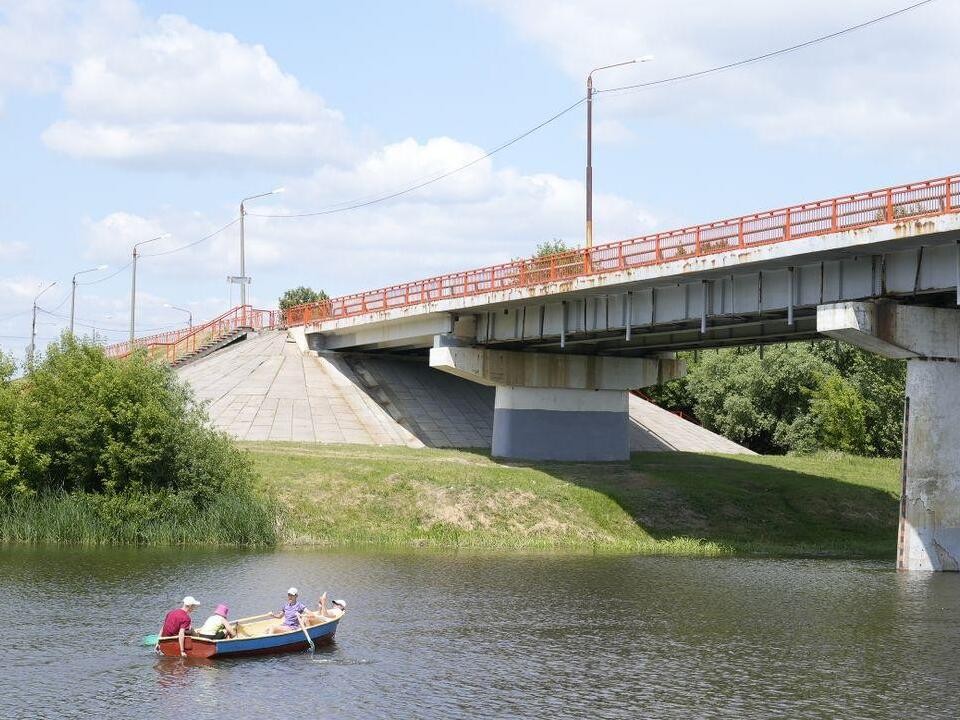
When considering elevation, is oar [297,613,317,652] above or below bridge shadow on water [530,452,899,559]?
below

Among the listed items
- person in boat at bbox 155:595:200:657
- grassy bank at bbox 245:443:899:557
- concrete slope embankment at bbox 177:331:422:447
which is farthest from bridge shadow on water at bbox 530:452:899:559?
person in boat at bbox 155:595:200:657

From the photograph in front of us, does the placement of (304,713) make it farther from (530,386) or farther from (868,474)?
(868,474)

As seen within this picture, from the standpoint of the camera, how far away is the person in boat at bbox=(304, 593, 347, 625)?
29.9 m

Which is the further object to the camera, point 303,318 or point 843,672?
point 303,318


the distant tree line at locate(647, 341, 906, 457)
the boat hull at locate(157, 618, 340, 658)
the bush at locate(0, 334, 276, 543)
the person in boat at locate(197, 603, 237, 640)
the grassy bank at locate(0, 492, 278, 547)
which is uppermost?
the distant tree line at locate(647, 341, 906, 457)

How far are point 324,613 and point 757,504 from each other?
30.9 metres

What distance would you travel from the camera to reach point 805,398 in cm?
9225

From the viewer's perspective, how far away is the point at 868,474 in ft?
217

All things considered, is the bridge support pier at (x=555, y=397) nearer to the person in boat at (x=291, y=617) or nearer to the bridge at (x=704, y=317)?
the bridge at (x=704, y=317)

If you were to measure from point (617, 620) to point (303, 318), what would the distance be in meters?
51.8

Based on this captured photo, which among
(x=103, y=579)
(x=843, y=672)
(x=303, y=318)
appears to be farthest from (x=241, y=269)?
(x=843, y=672)

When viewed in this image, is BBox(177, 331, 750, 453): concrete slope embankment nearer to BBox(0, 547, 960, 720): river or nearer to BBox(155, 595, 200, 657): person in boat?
BBox(0, 547, 960, 720): river

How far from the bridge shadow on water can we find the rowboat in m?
24.7

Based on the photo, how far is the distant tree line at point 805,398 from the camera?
86500 millimetres
